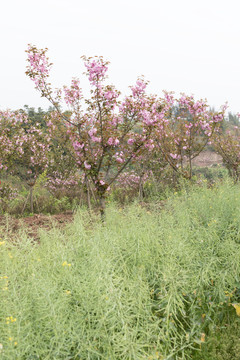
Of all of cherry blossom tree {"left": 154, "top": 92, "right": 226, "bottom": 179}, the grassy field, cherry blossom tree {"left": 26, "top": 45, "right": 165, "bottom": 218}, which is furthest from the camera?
cherry blossom tree {"left": 154, "top": 92, "right": 226, "bottom": 179}

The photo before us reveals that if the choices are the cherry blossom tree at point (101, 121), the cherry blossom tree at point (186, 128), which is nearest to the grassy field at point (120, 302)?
the cherry blossom tree at point (101, 121)

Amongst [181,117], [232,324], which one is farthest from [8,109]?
[232,324]

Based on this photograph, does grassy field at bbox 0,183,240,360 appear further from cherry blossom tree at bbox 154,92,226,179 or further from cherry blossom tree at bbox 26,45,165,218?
cherry blossom tree at bbox 154,92,226,179

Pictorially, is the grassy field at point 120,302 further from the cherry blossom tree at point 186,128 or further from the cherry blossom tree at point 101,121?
the cherry blossom tree at point 186,128

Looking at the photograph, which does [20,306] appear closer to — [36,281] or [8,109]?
[36,281]

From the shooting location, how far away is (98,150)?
6043mm

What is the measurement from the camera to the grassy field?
2.00 meters

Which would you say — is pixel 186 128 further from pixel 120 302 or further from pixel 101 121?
pixel 120 302

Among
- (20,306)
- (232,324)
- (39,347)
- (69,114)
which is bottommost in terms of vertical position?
(232,324)

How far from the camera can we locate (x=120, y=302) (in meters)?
2.03

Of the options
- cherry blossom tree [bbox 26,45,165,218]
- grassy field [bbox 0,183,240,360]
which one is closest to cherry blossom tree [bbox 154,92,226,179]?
cherry blossom tree [bbox 26,45,165,218]

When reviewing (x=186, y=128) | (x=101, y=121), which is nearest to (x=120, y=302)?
(x=101, y=121)

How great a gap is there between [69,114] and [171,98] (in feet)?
9.91

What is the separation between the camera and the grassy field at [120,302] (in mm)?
1998
